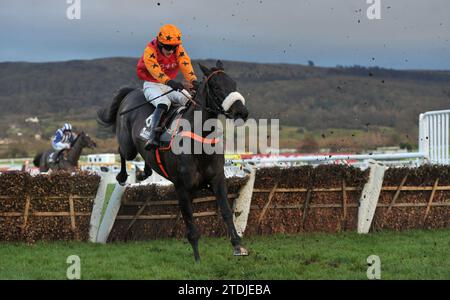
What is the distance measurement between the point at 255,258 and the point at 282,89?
9618 cm

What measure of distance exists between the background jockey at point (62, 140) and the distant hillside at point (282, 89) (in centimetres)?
5443

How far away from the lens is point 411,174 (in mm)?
10008

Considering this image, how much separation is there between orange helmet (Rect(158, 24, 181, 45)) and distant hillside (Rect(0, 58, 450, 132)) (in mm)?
64665

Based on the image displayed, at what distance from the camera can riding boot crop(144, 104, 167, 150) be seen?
8031mm

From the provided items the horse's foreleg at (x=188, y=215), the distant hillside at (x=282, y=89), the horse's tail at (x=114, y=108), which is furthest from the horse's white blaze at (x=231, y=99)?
the distant hillside at (x=282, y=89)

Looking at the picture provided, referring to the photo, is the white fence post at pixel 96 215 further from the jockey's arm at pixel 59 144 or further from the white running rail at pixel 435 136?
the jockey's arm at pixel 59 144

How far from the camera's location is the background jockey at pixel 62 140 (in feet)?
65.0

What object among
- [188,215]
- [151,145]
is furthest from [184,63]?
[188,215]

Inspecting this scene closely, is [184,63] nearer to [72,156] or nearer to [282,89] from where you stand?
[72,156]

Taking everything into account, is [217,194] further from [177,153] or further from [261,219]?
[261,219]

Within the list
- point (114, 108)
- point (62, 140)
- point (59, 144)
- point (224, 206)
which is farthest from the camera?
point (62, 140)

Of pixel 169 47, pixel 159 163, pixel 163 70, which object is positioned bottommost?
pixel 159 163

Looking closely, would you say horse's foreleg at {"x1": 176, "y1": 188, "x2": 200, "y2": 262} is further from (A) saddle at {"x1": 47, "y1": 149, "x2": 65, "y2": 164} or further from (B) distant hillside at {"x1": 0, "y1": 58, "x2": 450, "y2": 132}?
(B) distant hillside at {"x1": 0, "y1": 58, "x2": 450, "y2": 132}

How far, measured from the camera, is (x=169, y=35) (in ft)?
26.9
